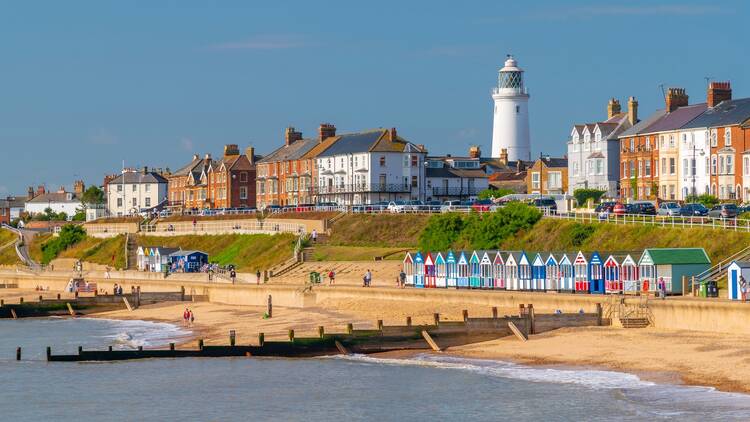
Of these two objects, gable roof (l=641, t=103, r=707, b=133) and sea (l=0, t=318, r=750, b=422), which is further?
gable roof (l=641, t=103, r=707, b=133)

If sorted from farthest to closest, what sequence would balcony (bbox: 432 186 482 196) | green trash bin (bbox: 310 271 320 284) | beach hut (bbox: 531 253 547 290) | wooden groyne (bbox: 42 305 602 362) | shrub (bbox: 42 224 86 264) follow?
shrub (bbox: 42 224 86 264) → balcony (bbox: 432 186 482 196) → green trash bin (bbox: 310 271 320 284) → beach hut (bbox: 531 253 547 290) → wooden groyne (bbox: 42 305 602 362)

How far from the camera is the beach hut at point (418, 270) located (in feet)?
255

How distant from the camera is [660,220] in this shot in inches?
3081

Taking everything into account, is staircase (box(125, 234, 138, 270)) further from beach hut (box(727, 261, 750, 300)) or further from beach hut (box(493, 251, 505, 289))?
beach hut (box(727, 261, 750, 300))

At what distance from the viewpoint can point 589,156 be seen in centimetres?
12075

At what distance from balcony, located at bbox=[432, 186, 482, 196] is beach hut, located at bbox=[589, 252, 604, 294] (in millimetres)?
64508

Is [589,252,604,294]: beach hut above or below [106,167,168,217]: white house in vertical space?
below

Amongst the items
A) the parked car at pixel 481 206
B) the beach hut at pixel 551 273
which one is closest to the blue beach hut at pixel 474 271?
the beach hut at pixel 551 273

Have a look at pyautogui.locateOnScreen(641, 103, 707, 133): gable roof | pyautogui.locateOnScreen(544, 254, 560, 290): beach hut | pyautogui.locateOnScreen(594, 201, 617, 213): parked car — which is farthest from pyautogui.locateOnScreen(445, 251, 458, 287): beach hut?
→ pyautogui.locateOnScreen(641, 103, 707, 133): gable roof

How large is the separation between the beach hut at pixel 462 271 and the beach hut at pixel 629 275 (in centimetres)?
1230

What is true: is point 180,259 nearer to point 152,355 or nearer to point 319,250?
point 319,250

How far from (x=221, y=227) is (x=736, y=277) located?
244ft

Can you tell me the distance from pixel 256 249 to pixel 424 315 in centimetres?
4576

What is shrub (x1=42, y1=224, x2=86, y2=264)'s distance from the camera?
465 feet
